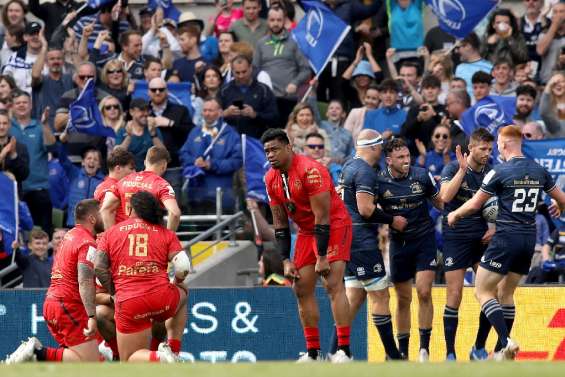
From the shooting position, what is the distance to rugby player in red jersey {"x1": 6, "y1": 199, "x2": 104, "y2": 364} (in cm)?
1608

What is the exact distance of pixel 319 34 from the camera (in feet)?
75.2

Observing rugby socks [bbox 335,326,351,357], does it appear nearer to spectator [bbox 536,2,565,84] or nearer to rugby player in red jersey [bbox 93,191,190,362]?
rugby player in red jersey [bbox 93,191,190,362]

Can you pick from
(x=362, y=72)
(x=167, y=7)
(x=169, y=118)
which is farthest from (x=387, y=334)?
(x=167, y=7)

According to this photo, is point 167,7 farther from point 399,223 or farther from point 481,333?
point 481,333

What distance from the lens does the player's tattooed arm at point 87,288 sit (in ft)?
51.5

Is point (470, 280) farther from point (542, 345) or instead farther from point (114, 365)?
point (114, 365)

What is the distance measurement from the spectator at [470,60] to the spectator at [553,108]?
1538 mm

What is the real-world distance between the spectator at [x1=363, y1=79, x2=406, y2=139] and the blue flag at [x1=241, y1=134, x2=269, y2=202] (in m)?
1.59

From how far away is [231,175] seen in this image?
2183cm

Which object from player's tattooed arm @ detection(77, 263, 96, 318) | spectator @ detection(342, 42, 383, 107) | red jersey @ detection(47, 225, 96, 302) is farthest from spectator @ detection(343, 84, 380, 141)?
player's tattooed arm @ detection(77, 263, 96, 318)

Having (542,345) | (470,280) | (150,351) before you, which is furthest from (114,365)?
(470,280)

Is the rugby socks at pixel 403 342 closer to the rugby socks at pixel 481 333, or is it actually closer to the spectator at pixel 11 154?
the rugby socks at pixel 481 333

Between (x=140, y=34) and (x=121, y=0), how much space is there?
1083 millimetres

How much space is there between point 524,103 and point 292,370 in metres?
9.60
